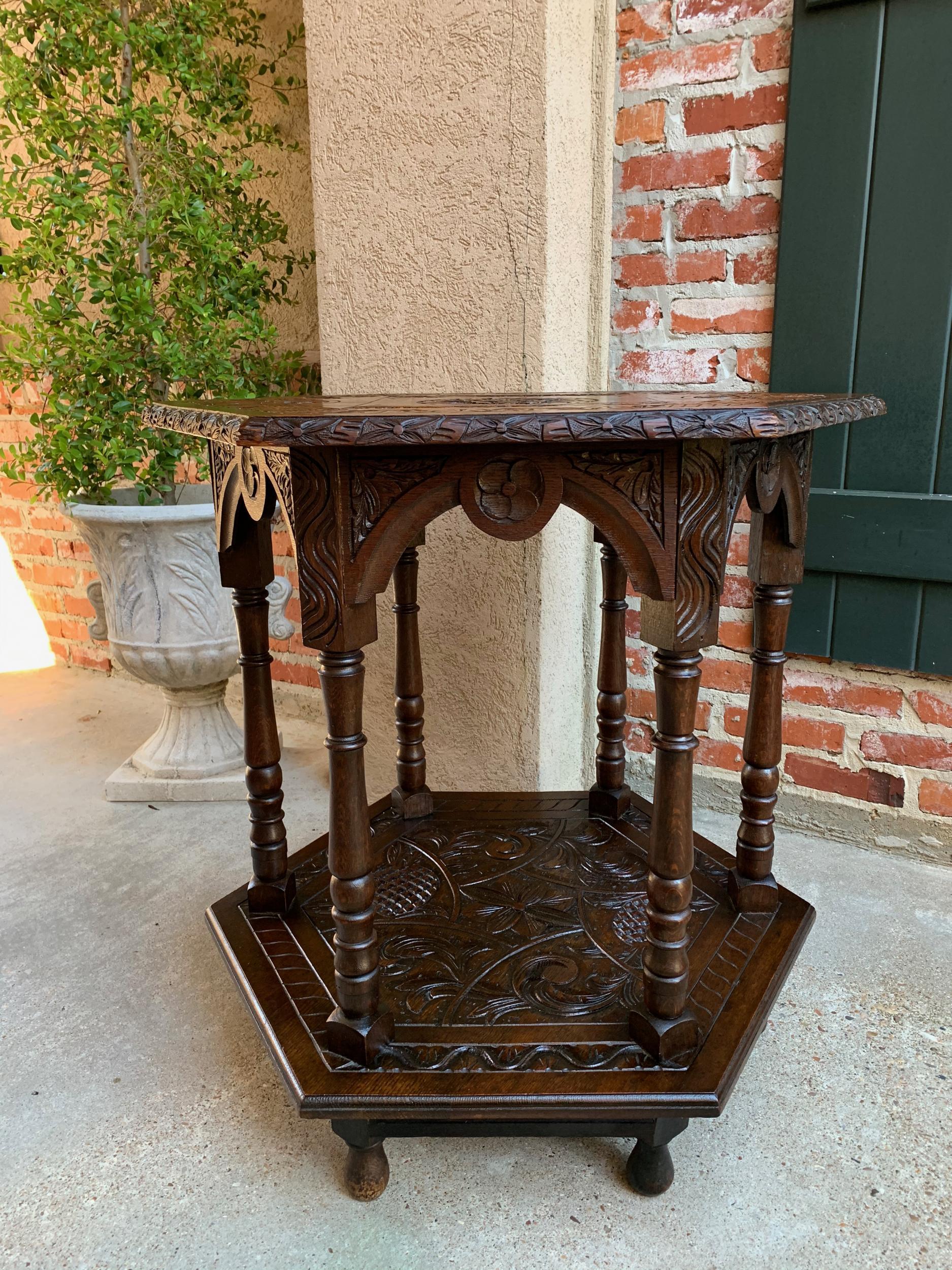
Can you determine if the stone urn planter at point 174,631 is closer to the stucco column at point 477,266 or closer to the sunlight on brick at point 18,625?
the stucco column at point 477,266

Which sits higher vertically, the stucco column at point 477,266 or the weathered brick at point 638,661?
the stucco column at point 477,266

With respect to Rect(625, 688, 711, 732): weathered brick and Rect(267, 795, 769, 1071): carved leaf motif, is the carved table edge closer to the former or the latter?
Rect(267, 795, 769, 1071): carved leaf motif

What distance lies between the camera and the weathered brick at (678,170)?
208 cm

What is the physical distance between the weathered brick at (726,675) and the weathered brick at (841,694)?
0.32 feet

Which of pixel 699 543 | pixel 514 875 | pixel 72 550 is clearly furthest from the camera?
pixel 72 550

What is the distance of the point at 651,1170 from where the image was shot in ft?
4.22

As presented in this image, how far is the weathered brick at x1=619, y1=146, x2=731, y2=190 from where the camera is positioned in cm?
208

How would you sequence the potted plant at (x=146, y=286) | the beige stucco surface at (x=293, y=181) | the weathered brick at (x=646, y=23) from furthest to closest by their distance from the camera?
the beige stucco surface at (x=293, y=181), the potted plant at (x=146, y=286), the weathered brick at (x=646, y=23)

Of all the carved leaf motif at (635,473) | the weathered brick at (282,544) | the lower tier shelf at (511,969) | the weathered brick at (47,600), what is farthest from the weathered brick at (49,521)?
the carved leaf motif at (635,473)

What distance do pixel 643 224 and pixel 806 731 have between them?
1284 millimetres

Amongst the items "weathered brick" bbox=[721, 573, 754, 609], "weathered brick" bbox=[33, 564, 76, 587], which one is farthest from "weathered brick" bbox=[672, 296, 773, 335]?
"weathered brick" bbox=[33, 564, 76, 587]

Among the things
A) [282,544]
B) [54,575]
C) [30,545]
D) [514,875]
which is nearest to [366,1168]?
[514,875]

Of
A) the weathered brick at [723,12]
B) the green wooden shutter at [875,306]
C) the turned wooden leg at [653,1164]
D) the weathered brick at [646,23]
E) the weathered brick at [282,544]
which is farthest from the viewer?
the weathered brick at [282,544]

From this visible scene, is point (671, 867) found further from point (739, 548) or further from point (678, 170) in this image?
point (678, 170)
